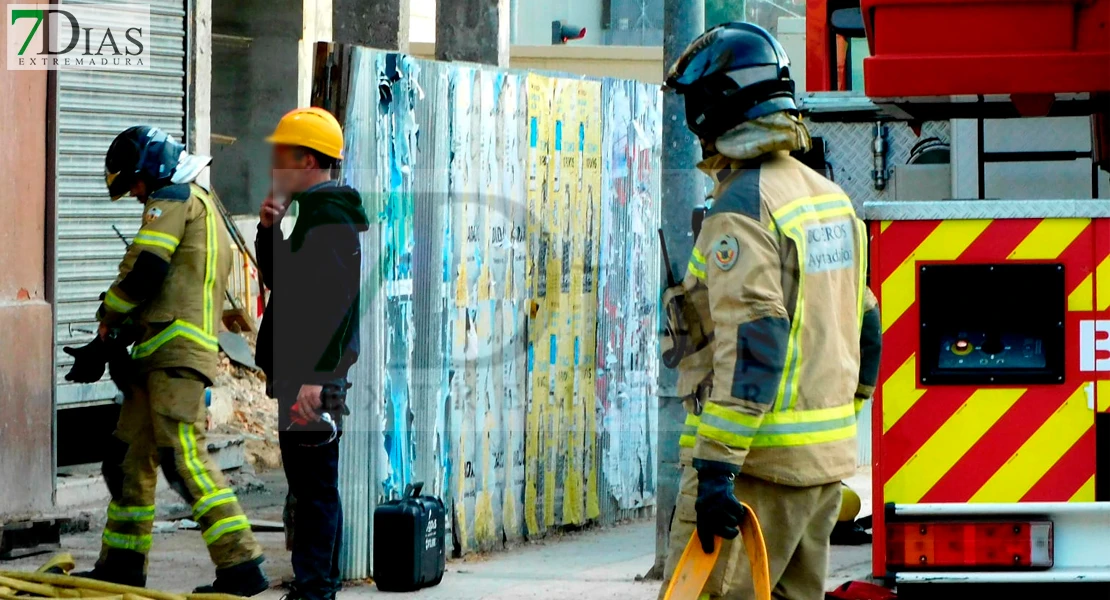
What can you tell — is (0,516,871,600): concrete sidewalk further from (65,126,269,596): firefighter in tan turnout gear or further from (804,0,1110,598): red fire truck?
(804,0,1110,598): red fire truck

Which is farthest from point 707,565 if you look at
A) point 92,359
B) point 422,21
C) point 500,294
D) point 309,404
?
point 422,21

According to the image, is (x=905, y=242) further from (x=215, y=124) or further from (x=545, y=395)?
(x=215, y=124)

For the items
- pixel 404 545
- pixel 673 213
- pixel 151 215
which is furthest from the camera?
pixel 673 213

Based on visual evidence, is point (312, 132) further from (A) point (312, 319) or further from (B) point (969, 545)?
(B) point (969, 545)

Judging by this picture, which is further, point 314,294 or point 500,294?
point 500,294

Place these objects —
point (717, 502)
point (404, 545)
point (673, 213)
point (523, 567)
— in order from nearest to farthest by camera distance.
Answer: point (717, 502), point (404, 545), point (673, 213), point (523, 567)

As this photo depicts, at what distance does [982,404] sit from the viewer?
5020mm

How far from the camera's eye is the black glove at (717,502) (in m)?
3.84

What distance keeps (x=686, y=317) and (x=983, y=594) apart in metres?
1.84

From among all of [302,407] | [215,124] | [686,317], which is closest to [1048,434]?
[686,317]

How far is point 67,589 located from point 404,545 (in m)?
1.29

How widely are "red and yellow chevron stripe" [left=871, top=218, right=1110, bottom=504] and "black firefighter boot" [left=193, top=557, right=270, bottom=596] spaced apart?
2440mm

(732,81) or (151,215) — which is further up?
(732,81)

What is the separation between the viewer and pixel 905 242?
4.98 meters
